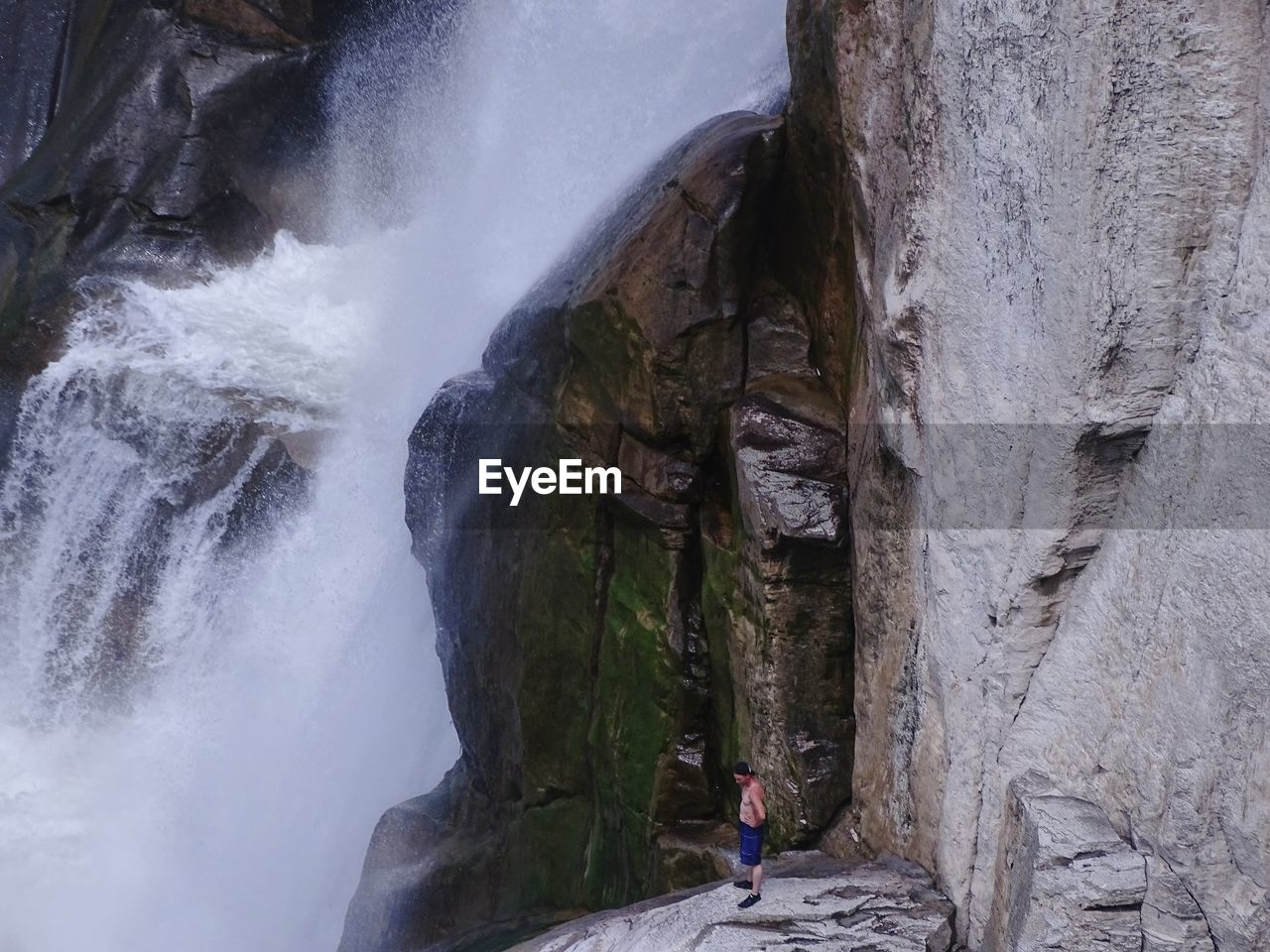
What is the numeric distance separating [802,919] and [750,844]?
0.49 metres

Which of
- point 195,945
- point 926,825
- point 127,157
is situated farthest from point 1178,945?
point 127,157

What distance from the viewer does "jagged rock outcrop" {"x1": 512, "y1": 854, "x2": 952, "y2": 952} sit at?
6.11 meters

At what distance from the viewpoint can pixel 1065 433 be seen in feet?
18.3

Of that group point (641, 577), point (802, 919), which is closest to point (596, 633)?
point (641, 577)

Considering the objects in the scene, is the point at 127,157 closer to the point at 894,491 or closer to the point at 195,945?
the point at 195,945

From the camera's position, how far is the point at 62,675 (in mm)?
13633

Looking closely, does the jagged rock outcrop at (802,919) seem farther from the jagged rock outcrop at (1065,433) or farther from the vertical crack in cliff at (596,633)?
the vertical crack in cliff at (596,633)

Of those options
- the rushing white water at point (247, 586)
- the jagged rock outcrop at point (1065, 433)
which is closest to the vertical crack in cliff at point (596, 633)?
the jagged rock outcrop at point (1065, 433)

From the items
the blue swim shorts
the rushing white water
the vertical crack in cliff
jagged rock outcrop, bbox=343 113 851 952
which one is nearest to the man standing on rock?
the blue swim shorts

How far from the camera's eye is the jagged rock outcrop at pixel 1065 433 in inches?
186

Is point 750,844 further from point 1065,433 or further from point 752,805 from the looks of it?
point 1065,433

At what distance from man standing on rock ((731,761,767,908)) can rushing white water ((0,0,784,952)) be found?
669cm

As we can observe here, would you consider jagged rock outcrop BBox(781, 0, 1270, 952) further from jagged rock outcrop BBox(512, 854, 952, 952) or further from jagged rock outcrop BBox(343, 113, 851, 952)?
jagged rock outcrop BBox(343, 113, 851, 952)

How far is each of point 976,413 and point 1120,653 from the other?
1.36 meters
